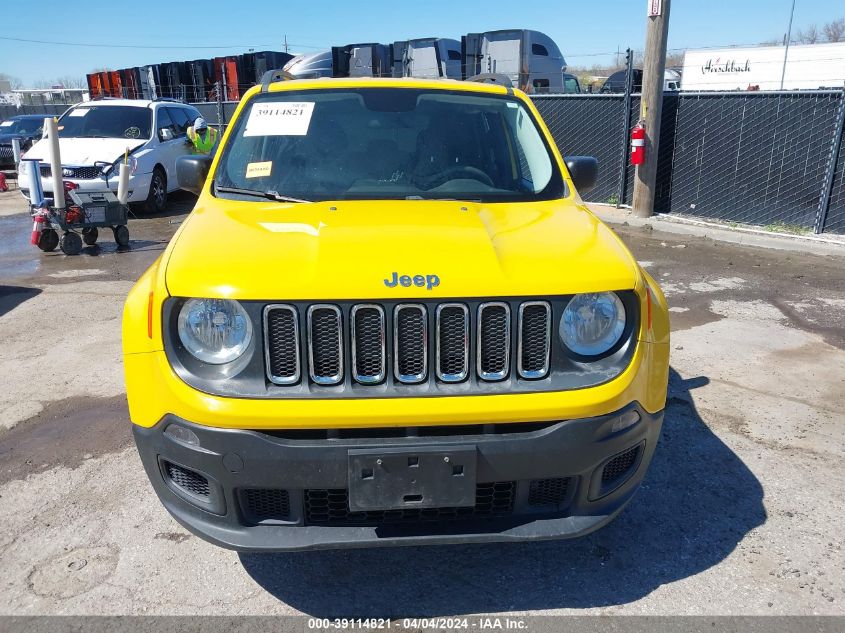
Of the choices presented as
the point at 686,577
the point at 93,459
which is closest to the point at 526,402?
the point at 686,577

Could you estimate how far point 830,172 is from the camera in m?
9.00

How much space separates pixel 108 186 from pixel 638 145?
828cm

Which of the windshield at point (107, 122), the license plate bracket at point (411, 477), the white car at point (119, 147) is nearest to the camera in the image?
the license plate bracket at point (411, 477)

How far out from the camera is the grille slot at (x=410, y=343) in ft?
Result: 7.62

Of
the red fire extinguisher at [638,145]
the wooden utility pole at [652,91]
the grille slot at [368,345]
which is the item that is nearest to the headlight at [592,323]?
the grille slot at [368,345]

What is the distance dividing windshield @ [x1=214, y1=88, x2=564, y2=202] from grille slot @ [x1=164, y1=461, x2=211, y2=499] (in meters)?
1.40

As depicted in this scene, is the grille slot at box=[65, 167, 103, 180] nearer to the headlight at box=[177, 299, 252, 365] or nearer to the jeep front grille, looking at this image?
the headlight at box=[177, 299, 252, 365]

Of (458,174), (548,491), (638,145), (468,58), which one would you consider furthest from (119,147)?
(468,58)

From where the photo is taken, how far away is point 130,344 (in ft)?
8.12

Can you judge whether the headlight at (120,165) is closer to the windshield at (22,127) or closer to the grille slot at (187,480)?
the grille slot at (187,480)

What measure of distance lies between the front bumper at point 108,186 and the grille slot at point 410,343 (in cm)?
1007

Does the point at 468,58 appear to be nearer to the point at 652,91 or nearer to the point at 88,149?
the point at 652,91

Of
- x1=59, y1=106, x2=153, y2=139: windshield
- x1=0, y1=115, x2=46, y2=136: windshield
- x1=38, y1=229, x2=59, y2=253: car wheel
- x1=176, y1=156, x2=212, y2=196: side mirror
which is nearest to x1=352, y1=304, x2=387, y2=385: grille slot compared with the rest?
x1=176, y1=156, x2=212, y2=196: side mirror

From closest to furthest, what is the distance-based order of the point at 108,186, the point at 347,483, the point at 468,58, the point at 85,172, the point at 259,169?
1. the point at 347,483
2. the point at 259,169
3. the point at 85,172
4. the point at 108,186
5. the point at 468,58
